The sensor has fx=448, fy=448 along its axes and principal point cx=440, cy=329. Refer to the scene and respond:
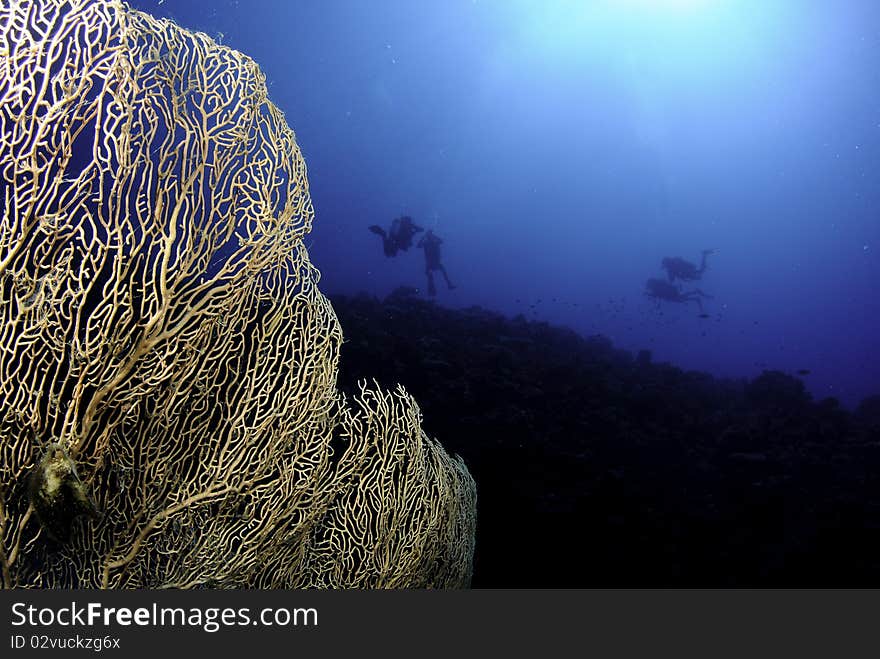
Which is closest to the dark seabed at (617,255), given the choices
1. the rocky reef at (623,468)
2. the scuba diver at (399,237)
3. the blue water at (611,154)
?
the rocky reef at (623,468)

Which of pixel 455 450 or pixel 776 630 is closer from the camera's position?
pixel 776 630

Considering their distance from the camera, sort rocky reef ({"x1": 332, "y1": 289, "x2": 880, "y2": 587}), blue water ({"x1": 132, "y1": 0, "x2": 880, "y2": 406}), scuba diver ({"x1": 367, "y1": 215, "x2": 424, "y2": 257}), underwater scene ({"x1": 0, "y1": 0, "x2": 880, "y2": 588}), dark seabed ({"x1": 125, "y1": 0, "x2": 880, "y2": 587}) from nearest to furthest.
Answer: underwater scene ({"x1": 0, "y1": 0, "x2": 880, "y2": 588}) < rocky reef ({"x1": 332, "y1": 289, "x2": 880, "y2": 587}) < dark seabed ({"x1": 125, "y1": 0, "x2": 880, "y2": 587}) < scuba diver ({"x1": 367, "y1": 215, "x2": 424, "y2": 257}) < blue water ({"x1": 132, "y1": 0, "x2": 880, "y2": 406})

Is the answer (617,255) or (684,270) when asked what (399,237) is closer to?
(684,270)

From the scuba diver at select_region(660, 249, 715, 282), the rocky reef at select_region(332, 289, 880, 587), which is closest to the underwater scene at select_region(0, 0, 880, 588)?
the rocky reef at select_region(332, 289, 880, 587)

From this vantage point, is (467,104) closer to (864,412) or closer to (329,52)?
(329,52)

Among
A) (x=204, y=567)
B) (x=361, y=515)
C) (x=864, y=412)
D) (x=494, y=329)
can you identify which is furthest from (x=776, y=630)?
(x=864, y=412)

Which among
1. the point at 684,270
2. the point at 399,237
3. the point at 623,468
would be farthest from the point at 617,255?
the point at 623,468

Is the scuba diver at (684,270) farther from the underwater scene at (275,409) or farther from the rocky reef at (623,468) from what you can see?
the rocky reef at (623,468)

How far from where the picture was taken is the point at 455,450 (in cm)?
774

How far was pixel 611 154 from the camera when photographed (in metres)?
73.4

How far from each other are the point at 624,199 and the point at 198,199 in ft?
292

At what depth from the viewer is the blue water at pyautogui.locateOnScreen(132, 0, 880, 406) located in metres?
48.3

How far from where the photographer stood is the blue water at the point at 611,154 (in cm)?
4834

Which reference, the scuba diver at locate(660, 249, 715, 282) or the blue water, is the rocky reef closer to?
the scuba diver at locate(660, 249, 715, 282)
